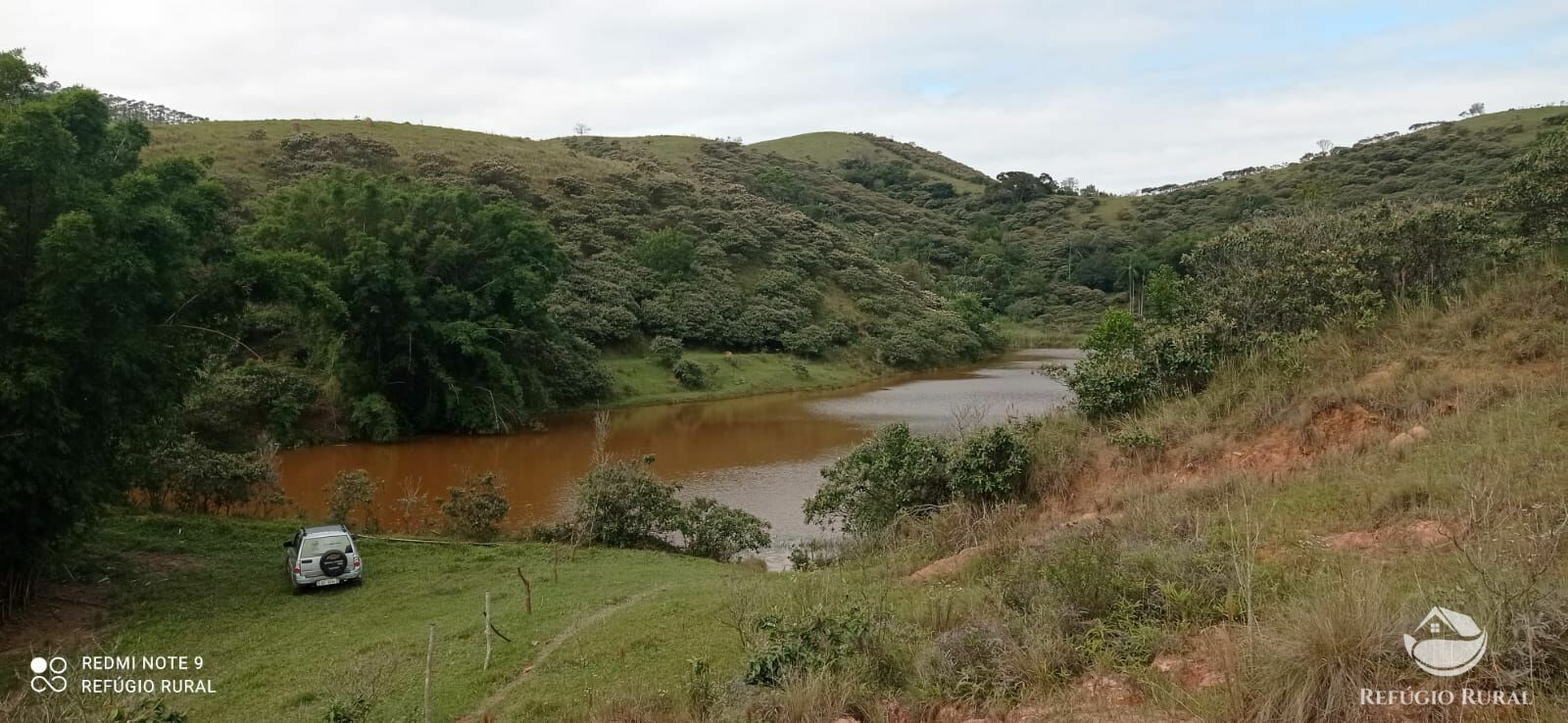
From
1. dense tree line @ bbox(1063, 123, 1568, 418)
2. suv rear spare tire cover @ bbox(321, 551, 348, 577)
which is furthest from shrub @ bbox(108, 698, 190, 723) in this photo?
dense tree line @ bbox(1063, 123, 1568, 418)

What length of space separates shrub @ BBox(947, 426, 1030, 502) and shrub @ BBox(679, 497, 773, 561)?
6.15 metres

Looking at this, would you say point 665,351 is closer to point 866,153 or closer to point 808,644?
point 808,644

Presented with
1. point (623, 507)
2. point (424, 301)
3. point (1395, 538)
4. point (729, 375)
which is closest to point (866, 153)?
point (729, 375)

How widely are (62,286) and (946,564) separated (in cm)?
1261

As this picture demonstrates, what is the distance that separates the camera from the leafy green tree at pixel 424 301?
32.1 m

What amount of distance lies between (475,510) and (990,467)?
11586 mm

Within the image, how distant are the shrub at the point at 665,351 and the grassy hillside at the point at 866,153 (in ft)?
307

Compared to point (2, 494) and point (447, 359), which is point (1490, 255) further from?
point (447, 359)

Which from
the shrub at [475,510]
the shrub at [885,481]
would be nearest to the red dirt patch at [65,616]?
the shrub at [475,510]

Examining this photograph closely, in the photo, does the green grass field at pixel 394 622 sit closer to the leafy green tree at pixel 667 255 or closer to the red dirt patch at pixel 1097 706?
the red dirt patch at pixel 1097 706

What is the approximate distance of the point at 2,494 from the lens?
1083cm

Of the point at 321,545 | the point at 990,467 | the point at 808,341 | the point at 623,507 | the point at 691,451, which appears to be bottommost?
the point at 691,451

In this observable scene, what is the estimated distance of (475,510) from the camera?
17.9 m

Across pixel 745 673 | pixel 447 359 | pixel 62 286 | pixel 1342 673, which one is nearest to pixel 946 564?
pixel 745 673
